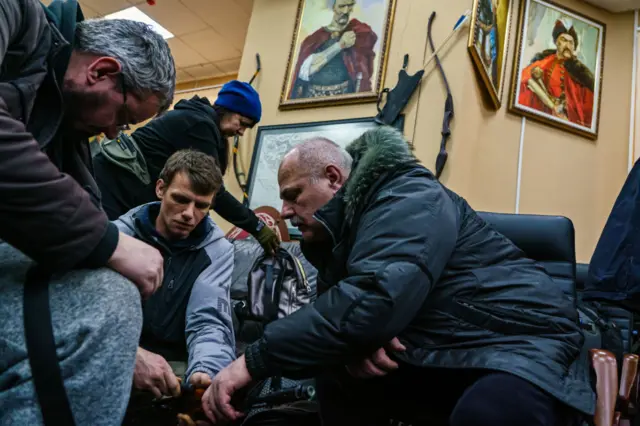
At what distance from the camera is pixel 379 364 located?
129 centimetres

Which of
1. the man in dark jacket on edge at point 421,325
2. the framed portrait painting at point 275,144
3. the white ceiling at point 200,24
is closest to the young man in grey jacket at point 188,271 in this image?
the man in dark jacket on edge at point 421,325

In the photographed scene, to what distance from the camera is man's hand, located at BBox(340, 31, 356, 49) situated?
401 centimetres

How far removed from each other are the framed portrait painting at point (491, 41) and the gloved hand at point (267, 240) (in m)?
1.87

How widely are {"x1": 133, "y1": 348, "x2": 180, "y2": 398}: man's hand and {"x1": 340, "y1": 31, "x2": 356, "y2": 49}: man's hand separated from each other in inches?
129

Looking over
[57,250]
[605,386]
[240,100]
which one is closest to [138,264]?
[57,250]

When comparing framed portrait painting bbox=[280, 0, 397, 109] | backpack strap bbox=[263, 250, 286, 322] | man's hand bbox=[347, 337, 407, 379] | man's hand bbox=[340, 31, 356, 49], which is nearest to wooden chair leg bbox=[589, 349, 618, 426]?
man's hand bbox=[347, 337, 407, 379]

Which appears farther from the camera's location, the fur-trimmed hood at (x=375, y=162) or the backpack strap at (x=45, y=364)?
the fur-trimmed hood at (x=375, y=162)

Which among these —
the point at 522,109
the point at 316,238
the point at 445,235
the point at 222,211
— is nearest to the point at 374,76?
the point at 522,109

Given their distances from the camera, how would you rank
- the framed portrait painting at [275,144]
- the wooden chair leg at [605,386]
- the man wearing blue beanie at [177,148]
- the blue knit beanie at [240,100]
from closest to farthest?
the wooden chair leg at [605,386]
the man wearing blue beanie at [177,148]
the blue knit beanie at [240,100]
the framed portrait painting at [275,144]

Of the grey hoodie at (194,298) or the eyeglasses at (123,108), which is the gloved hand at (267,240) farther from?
the eyeglasses at (123,108)

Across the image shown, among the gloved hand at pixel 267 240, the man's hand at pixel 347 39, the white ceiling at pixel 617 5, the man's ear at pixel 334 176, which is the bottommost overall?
the gloved hand at pixel 267 240

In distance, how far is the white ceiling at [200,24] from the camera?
525 cm

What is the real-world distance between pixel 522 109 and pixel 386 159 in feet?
9.59

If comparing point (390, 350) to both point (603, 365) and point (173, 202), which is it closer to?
point (603, 365)
